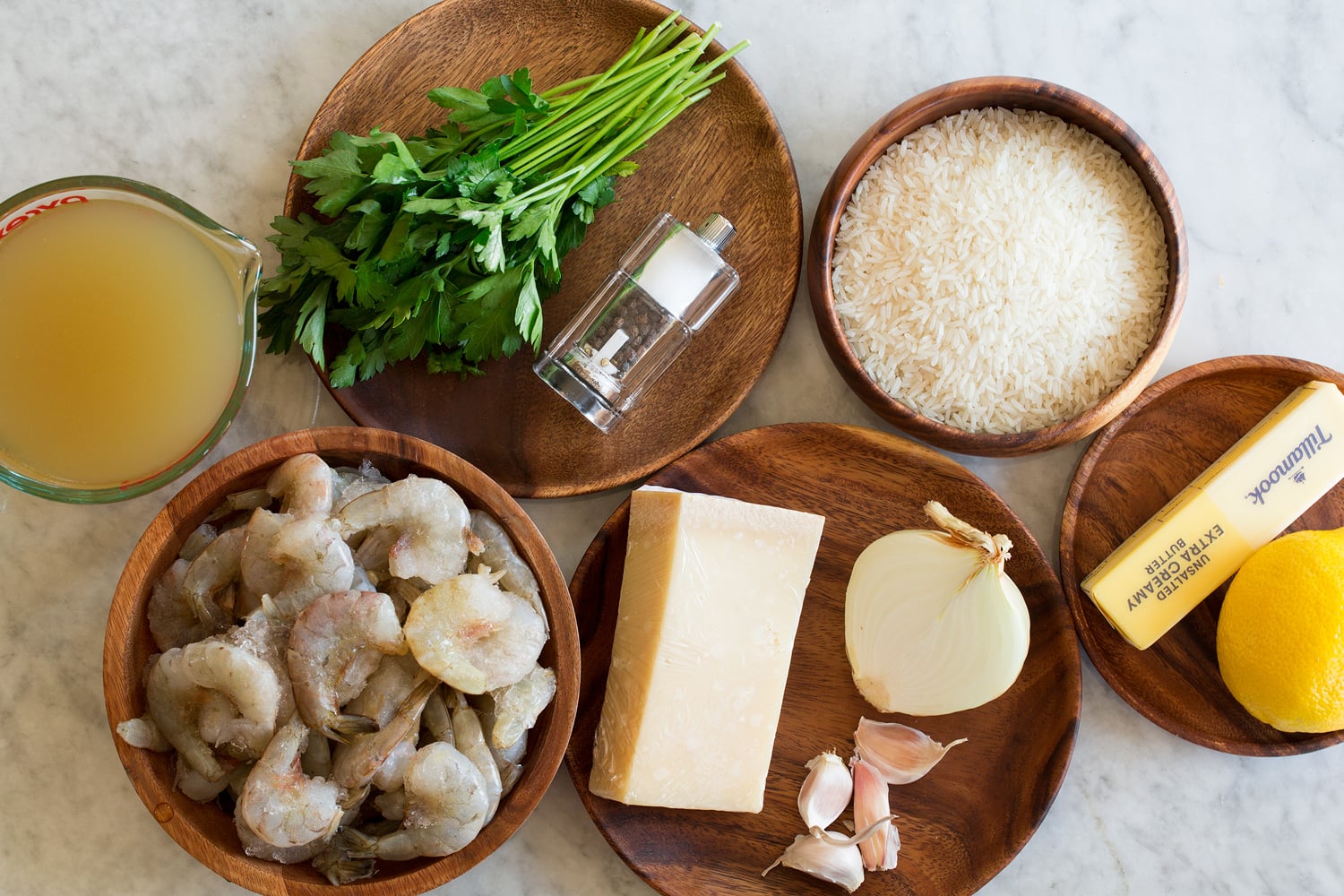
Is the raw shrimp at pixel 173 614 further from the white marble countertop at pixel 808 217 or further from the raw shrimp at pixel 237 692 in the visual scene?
the white marble countertop at pixel 808 217

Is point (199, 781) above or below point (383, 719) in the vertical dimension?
below

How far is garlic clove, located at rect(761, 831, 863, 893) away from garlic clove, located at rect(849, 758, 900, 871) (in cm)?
3

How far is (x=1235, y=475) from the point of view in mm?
1533

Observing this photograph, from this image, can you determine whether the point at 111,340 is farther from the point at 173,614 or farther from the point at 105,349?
the point at 173,614

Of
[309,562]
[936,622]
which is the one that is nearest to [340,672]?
[309,562]

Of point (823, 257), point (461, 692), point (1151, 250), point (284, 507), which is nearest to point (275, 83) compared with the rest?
point (284, 507)

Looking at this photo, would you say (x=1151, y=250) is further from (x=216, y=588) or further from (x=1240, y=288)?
(x=216, y=588)

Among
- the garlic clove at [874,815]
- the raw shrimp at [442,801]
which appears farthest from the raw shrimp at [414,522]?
the garlic clove at [874,815]

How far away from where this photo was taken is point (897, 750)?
157 cm

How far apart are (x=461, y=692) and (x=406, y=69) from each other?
972 mm

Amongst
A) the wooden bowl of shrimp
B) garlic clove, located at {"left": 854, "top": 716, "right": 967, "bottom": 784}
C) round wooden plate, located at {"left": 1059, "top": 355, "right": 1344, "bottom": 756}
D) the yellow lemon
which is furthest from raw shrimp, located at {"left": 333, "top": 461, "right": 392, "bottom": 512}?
the yellow lemon

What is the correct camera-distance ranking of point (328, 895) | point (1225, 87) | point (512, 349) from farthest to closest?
point (1225, 87) → point (512, 349) → point (328, 895)

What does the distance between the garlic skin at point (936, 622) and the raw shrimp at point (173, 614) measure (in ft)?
3.21

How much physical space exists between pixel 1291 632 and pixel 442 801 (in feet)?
4.14
